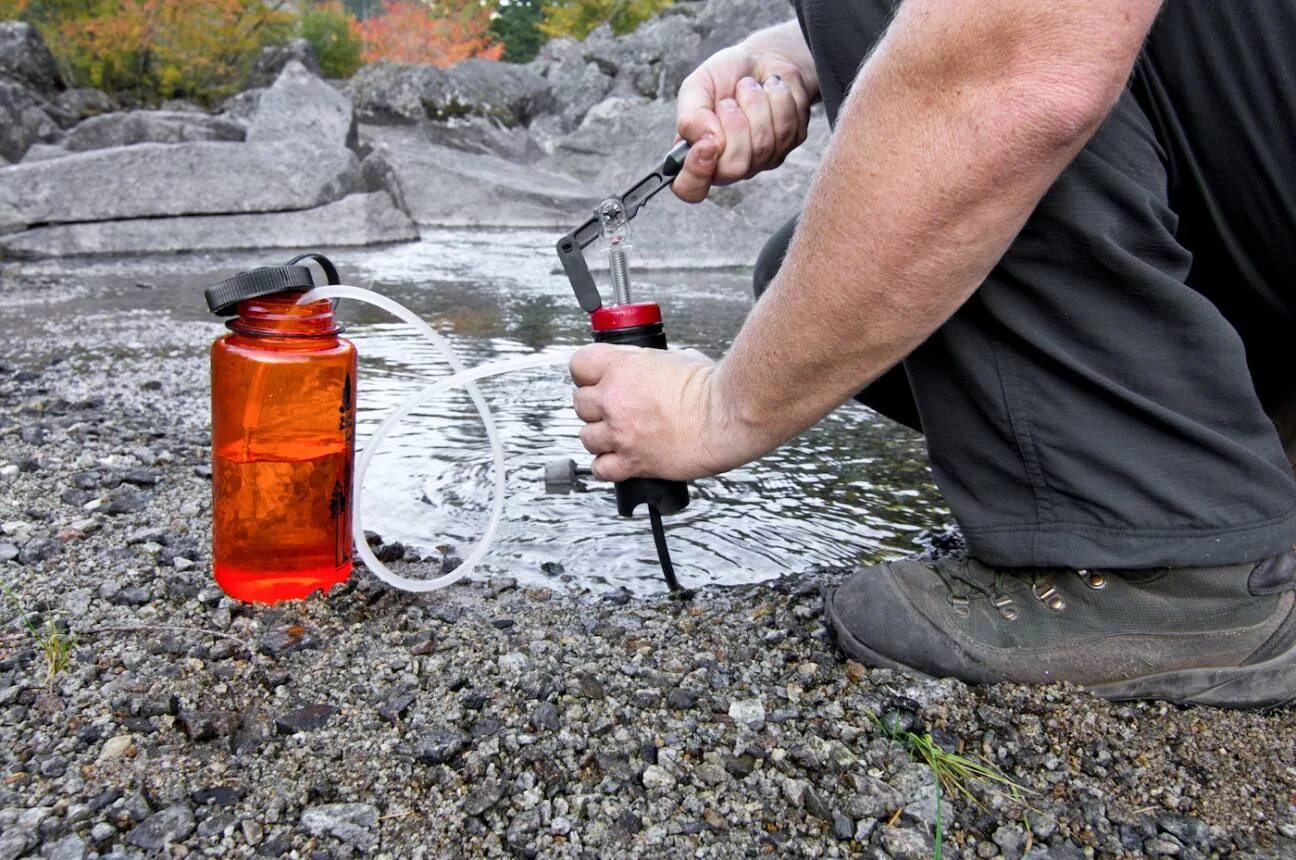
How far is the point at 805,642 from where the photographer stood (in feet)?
5.00

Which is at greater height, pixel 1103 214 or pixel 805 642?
pixel 1103 214

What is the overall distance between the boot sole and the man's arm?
602 millimetres

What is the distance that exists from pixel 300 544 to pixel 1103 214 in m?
1.31

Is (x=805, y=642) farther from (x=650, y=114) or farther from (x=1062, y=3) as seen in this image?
(x=650, y=114)

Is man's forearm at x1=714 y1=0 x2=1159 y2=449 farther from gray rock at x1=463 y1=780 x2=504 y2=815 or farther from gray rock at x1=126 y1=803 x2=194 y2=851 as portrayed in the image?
gray rock at x1=126 y1=803 x2=194 y2=851

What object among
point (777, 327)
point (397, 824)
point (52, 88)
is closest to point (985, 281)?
point (777, 327)

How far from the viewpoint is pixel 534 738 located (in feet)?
4.07

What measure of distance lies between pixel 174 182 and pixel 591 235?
6601 millimetres

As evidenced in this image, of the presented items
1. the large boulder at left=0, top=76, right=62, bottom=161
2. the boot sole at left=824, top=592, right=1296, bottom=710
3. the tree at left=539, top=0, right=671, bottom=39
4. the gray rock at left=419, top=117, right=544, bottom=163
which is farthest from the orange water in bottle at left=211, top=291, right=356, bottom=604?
the tree at left=539, top=0, right=671, bottom=39

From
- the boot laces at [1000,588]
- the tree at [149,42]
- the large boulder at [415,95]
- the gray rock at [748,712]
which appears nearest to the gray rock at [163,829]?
the gray rock at [748,712]

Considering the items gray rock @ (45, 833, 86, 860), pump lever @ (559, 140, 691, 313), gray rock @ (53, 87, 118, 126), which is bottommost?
gray rock @ (53, 87, 118, 126)

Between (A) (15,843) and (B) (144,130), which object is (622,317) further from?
(B) (144,130)

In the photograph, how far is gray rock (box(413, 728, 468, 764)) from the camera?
1.20 m

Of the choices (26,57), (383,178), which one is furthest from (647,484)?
(26,57)
